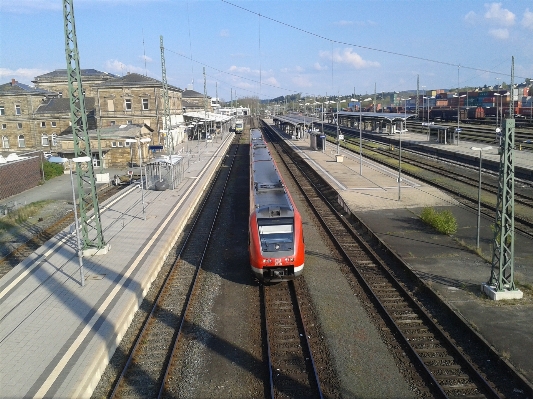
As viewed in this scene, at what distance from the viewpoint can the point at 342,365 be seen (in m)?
8.80

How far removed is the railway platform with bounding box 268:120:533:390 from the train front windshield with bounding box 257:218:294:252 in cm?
379

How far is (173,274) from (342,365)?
6.74m

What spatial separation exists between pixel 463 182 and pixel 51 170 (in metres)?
28.0

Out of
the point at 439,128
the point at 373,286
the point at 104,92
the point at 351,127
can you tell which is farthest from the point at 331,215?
the point at 351,127

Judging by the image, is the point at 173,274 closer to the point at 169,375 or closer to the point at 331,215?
the point at 169,375

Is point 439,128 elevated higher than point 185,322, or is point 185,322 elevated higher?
point 439,128

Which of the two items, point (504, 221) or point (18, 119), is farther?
point (18, 119)

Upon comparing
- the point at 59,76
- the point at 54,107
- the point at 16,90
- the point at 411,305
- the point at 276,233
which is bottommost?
the point at 411,305

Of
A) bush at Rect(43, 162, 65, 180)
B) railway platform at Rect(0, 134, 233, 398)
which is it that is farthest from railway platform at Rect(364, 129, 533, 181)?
bush at Rect(43, 162, 65, 180)

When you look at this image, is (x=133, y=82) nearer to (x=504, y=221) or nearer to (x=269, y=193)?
(x=269, y=193)

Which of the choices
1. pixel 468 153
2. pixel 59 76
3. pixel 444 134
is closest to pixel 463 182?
pixel 468 153

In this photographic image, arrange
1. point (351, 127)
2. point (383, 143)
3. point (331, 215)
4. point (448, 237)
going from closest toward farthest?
point (448, 237)
point (331, 215)
point (383, 143)
point (351, 127)

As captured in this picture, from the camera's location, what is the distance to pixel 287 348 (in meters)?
9.59

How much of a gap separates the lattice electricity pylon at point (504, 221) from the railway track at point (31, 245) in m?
14.1
